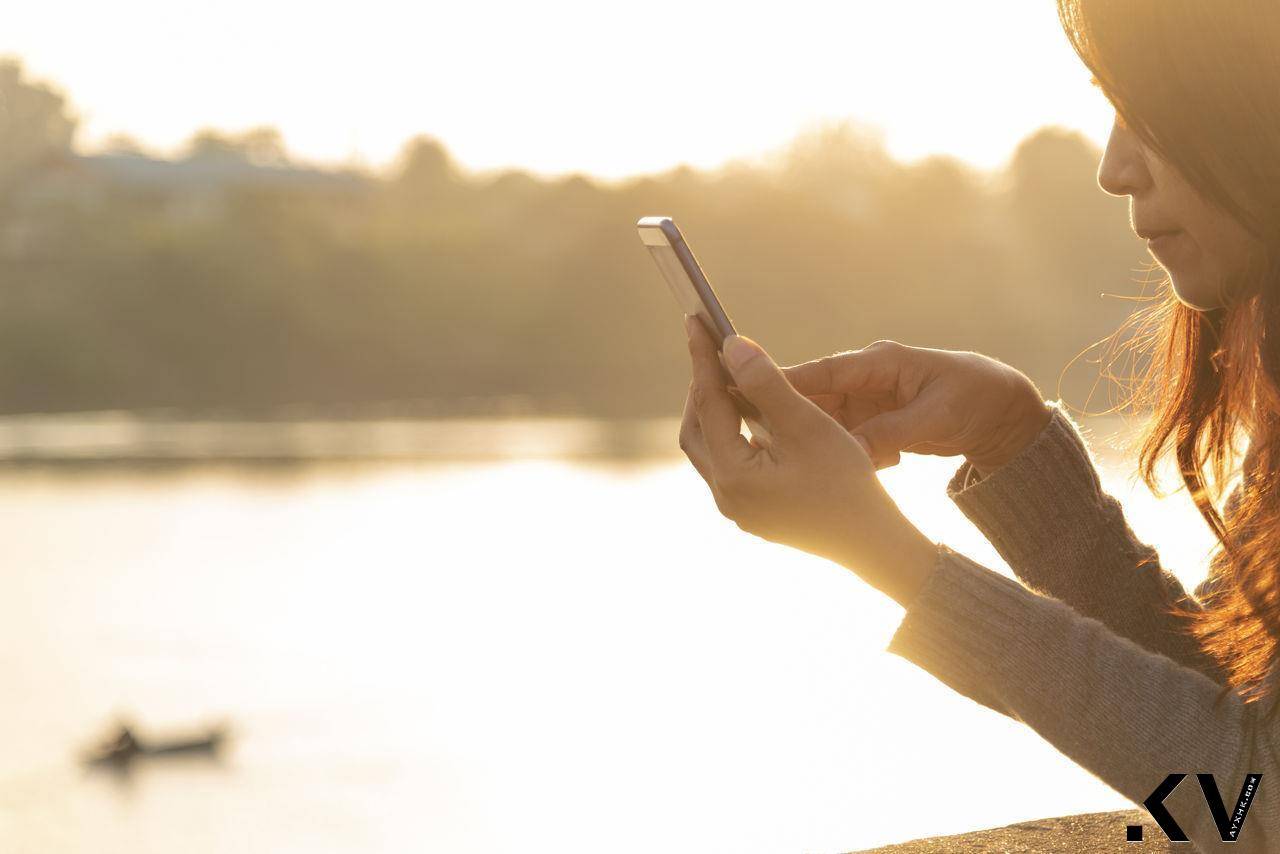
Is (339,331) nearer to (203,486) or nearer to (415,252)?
(415,252)

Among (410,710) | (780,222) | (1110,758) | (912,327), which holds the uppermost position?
(780,222)

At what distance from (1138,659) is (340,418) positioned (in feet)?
181

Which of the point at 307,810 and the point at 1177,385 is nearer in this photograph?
the point at 1177,385

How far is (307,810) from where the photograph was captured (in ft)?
69.8

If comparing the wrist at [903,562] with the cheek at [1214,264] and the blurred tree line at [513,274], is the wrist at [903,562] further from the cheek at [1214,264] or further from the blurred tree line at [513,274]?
the blurred tree line at [513,274]

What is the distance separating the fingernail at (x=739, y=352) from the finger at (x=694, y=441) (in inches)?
4.5

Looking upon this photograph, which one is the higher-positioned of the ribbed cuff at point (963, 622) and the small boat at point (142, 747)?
the small boat at point (142, 747)

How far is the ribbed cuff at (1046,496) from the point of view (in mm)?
1620

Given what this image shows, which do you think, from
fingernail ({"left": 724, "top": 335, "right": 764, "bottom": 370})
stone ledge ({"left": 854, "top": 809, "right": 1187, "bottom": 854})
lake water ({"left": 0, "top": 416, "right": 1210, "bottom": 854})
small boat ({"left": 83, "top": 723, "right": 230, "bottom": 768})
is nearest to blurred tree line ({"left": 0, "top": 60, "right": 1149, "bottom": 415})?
lake water ({"left": 0, "top": 416, "right": 1210, "bottom": 854})

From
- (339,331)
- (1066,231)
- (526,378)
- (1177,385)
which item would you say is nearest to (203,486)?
(339,331)

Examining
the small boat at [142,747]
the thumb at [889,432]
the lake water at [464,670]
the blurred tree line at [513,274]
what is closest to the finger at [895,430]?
the thumb at [889,432]

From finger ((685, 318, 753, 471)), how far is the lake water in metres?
11.9

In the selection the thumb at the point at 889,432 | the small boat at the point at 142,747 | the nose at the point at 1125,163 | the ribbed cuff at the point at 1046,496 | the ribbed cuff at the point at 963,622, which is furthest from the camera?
the small boat at the point at 142,747

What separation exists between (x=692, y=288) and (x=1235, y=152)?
0.49 meters
